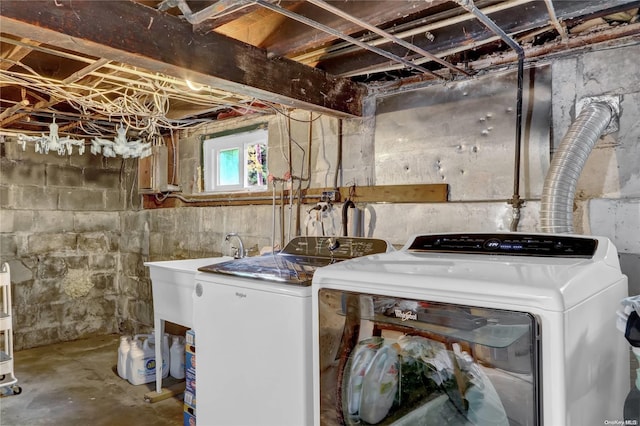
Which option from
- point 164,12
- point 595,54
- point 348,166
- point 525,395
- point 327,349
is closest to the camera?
point 525,395

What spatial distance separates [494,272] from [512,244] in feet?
1.32

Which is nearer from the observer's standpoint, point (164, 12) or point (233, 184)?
point (164, 12)

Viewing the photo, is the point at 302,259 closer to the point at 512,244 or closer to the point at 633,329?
the point at 512,244

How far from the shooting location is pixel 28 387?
324cm

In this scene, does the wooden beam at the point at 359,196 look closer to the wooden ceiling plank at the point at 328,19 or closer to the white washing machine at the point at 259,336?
the white washing machine at the point at 259,336

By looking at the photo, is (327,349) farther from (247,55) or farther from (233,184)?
(233,184)

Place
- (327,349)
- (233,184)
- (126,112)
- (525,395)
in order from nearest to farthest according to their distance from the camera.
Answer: (525,395), (327,349), (126,112), (233,184)

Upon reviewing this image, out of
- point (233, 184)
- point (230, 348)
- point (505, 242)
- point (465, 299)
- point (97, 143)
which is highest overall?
point (97, 143)

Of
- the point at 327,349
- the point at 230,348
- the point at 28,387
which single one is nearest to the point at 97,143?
the point at 28,387

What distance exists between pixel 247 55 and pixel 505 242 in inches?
53.2

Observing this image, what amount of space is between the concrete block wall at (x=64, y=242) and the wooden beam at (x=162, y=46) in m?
2.96

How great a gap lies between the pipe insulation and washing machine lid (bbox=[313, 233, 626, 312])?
219 millimetres

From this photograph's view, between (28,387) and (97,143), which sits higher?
(97,143)

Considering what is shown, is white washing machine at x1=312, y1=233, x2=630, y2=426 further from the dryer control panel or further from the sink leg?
the sink leg
